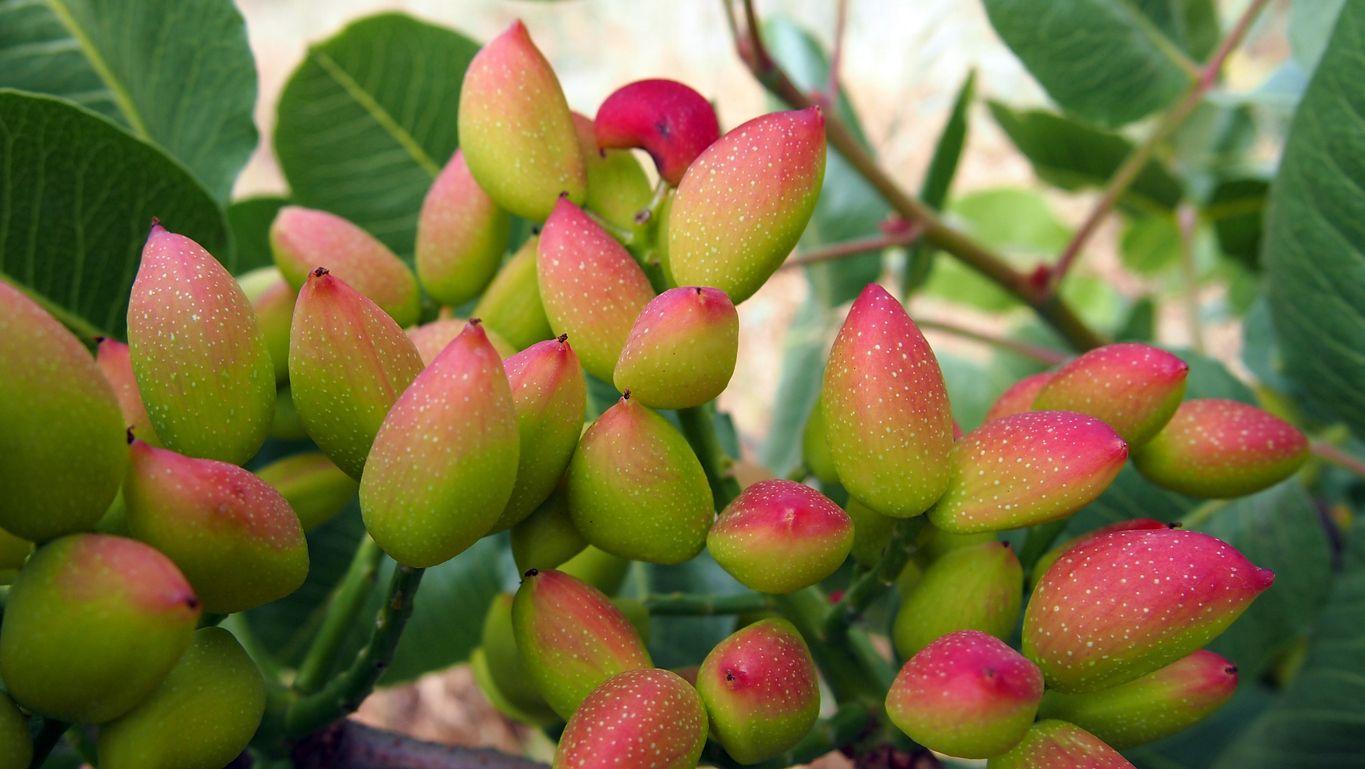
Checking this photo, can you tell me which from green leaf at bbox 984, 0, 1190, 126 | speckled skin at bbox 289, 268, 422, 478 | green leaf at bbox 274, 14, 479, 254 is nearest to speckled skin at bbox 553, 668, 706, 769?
speckled skin at bbox 289, 268, 422, 478

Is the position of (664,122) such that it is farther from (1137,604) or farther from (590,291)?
(1137,604)

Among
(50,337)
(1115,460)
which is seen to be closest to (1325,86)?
(1115,460)

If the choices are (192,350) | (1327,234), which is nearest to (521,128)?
(192,350)

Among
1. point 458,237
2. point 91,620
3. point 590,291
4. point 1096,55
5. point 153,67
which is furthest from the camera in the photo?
point 1096,55

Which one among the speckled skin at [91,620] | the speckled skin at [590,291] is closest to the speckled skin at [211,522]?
the speckled skin at [91,620]

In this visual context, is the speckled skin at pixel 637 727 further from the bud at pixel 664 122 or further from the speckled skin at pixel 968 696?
the bud at pixel 664 122

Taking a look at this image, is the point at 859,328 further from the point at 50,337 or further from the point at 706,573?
the point at 706,573
